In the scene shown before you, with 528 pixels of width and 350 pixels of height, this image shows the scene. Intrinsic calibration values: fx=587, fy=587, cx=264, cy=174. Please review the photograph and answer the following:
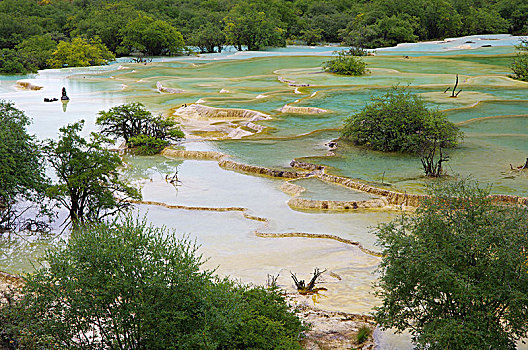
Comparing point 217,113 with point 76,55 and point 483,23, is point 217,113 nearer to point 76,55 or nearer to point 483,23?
point 76,55

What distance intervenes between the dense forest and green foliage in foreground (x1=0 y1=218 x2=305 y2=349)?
44180 millimetres

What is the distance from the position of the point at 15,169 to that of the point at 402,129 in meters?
12.2

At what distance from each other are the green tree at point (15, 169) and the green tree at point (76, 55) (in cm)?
3907

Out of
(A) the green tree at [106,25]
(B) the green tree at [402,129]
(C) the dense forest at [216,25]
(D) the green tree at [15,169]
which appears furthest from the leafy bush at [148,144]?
(A) the green tree at [106,25]

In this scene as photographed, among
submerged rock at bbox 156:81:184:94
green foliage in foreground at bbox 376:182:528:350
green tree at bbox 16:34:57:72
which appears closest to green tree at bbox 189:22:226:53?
green tree at bbox 16:34:57:72

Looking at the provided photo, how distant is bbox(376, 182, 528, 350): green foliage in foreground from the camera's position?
6859 millimetres

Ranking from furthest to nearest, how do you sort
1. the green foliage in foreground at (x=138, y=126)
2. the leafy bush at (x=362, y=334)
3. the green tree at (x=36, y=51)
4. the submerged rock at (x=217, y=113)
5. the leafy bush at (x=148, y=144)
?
1. the green tree at (x=36, y=51)
2. the submerged rock at (x=217, y=113)
3. the green foliage in foreground at (x=138, y=126)
4. the leafy bush at (x=148, y=144)
5. the leafy bush at (x=362, y=334)

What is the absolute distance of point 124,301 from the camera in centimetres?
680

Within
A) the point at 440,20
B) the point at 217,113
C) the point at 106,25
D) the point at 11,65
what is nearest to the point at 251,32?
the point at 106,25

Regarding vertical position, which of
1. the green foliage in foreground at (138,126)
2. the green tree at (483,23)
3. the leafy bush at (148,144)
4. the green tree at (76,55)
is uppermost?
the green tree at (483,23)

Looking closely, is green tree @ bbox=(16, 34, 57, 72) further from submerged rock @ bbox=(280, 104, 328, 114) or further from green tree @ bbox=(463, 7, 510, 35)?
green tree @ bbox=(463, 7, 510, 35)

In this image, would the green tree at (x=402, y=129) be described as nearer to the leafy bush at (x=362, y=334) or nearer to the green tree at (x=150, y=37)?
the leafy bush at (x=362, y=334)

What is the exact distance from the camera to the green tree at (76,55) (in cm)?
5175

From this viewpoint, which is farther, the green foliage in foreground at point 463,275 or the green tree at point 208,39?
the green tree at point 208,39
